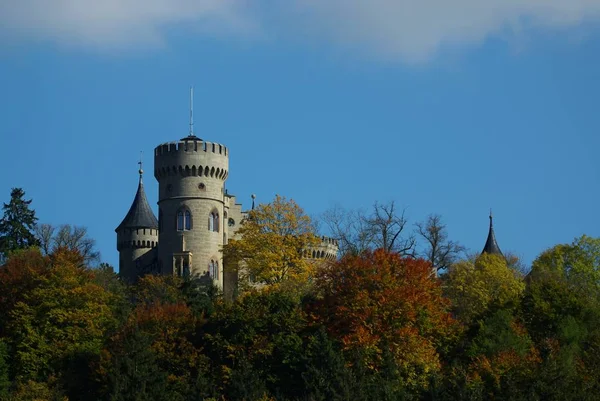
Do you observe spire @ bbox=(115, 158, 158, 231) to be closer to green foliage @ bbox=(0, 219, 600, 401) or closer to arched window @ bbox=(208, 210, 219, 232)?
arched window @ bbox=(208, 210, 219, 232)

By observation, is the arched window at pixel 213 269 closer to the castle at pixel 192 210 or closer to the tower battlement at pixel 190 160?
the castle at pixel 192 210

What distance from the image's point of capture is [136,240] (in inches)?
4119

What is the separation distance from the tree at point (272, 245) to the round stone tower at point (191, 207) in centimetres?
154

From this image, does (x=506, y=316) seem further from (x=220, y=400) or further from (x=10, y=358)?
(x=10, y=358)

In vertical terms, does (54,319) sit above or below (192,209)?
below

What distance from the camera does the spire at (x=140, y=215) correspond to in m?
105

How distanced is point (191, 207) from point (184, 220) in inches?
38.1

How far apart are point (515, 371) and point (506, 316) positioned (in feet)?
20.1

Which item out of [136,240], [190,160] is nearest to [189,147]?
[190,160]

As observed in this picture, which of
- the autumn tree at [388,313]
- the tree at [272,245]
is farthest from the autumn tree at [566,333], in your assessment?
the tree at [272,245]

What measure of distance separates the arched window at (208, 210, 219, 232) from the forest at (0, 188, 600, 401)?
46.6ft

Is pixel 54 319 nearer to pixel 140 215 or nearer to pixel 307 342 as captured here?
pixel 307 342

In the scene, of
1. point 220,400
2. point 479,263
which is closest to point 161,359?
point 220,400

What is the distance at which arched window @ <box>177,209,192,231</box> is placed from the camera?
307ft
